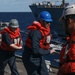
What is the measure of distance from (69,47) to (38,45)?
265 centimetres

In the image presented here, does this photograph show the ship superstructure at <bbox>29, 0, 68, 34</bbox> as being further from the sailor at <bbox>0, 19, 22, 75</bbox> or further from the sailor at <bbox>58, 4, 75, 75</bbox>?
the sailor at <bbox>58, 4, 75, 75</bbox>

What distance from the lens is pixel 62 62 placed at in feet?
12.6

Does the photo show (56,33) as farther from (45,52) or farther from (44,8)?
(45,52)

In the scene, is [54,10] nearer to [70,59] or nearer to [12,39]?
[12,39]

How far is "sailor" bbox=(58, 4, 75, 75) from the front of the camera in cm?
363

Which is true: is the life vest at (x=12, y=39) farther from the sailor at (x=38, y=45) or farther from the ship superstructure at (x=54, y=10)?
the ship superstructure at (x=54, y=10)

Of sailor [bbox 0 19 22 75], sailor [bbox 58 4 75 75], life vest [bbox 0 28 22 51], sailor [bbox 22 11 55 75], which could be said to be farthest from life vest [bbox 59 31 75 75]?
life vest [bbox 0 28 22 51]

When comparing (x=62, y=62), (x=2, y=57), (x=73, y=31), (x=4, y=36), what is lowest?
(x=2, y=57)

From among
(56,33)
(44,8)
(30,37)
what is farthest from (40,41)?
(44,8)

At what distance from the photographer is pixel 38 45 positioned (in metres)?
6.32

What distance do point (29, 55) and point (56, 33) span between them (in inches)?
2293

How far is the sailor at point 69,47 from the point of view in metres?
3.63

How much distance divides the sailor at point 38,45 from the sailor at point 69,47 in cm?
252

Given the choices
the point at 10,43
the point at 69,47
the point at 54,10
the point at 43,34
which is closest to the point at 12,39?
the point at 10,43
